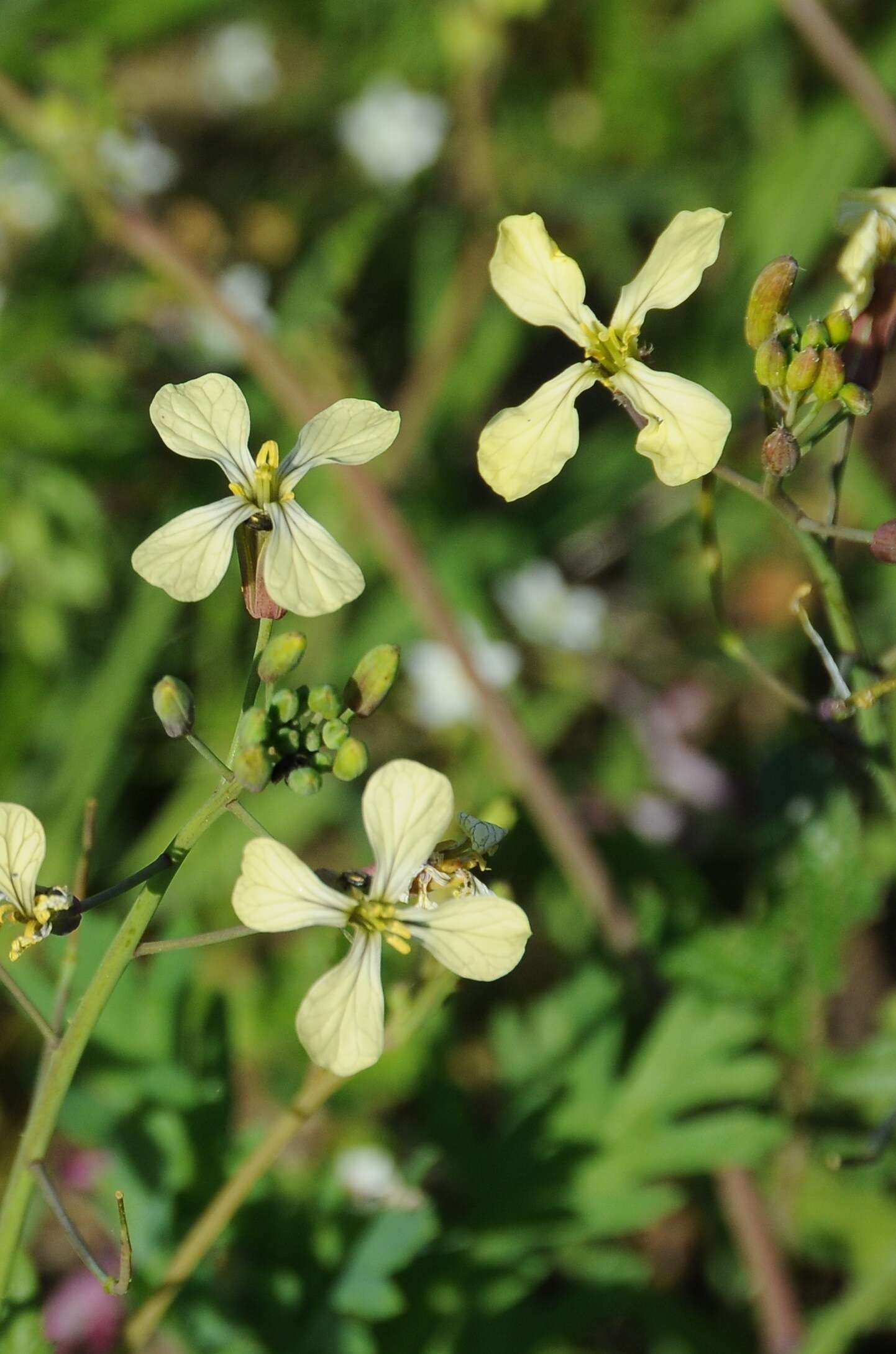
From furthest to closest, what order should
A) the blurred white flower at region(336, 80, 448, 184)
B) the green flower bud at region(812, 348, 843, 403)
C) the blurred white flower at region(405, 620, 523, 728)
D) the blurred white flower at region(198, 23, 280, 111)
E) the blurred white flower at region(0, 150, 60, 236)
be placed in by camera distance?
1. the blurred white flower at region(198, 23, 280, 111)
2. the blurred white flower at region(336, 80, 448, 184)
3. the blurred white flower at region(0, 150, 60, 236)
4. the blurred white flower at region(405, 620, 523, 728)
5. the green flower bud at region(812, 348, 843, 403)

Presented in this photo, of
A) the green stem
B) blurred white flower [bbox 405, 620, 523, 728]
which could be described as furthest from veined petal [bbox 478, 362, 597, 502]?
blurred white flower [bbox 405, 620, 523, 728]

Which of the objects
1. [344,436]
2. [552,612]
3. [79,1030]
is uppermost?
[344,436]

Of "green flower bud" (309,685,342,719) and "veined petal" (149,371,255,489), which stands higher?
"veined petal" (149,371,255,489)

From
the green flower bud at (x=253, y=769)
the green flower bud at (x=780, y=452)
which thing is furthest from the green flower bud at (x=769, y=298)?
the green flower bud at (x=253, y=769)

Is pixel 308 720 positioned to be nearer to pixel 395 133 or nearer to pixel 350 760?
pixel 350 760

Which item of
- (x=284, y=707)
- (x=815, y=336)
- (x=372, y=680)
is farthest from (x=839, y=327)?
(x=284, y=707)

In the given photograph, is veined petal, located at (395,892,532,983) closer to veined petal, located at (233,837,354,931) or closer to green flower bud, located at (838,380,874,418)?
veined petal, located at (233,837,354,931)
